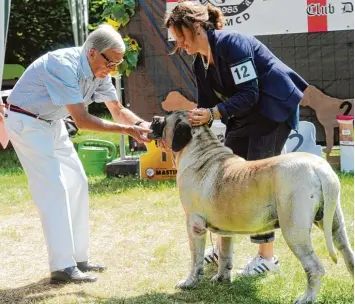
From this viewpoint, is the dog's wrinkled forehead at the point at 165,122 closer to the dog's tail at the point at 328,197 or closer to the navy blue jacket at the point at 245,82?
the navy blue jacket at the point at 245,82

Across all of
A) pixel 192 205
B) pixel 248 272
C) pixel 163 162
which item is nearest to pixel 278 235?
pixel 248 272

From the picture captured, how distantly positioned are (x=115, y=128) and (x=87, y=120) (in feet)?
0.66

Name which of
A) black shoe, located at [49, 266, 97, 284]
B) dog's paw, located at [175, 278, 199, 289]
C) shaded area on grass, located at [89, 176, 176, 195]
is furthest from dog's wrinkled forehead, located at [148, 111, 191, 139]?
shaded area on grass, located at [89, 176, 176, 195]

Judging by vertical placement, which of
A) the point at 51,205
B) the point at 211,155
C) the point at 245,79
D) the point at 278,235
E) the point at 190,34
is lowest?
the point at 278,235

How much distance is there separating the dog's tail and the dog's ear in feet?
3.03

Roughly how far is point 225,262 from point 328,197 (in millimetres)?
1098

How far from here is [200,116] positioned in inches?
177

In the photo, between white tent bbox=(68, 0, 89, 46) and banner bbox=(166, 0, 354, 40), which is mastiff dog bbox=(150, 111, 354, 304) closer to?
banner bbox=(166, 0, 354, 40)

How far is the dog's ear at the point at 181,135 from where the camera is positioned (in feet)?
14.8

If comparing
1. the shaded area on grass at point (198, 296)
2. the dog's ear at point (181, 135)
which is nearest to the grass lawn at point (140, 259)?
the shaded area on grass at point (198, 296)

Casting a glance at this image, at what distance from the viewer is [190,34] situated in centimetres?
454

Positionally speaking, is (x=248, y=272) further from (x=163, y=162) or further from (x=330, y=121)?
(x=330, y=121)

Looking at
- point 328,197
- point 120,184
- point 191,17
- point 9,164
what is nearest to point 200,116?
point 191,17

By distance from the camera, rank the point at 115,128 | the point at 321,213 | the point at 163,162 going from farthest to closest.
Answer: the point at 163,162
the point at 115,128
the point at 321,213
